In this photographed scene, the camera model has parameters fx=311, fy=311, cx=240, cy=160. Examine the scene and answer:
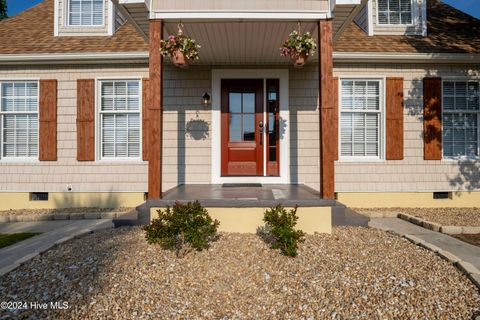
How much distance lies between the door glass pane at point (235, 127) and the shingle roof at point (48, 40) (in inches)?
86.9

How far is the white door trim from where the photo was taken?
19.9ft

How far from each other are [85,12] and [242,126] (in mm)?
4418

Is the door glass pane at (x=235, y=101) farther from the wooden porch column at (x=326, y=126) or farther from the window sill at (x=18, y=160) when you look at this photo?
the window sill at (x=18, y=160)

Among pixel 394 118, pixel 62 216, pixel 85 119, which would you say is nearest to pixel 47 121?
pixel 85 119

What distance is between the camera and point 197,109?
623 cm

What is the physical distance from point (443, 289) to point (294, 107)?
428cm

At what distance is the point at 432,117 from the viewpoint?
19.9 feet

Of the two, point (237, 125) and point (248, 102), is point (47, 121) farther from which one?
point (248, 102)

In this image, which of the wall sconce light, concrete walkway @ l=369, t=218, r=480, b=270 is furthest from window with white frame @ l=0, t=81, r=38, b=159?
concrete walkway @ l=369, t=218, r=480, b=270

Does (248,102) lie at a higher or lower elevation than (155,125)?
higher

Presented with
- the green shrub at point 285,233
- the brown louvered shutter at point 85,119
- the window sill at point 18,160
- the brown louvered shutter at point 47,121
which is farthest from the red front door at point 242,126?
the window sill at point 18,160

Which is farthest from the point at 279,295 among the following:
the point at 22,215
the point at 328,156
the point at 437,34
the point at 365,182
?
the point at 437,34

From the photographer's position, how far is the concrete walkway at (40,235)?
3.31m

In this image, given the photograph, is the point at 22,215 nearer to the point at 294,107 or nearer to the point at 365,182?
the point at 294,107
